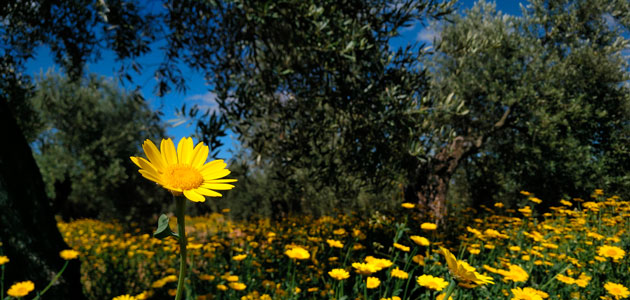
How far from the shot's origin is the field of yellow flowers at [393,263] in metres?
2.31

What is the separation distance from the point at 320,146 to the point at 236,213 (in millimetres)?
13456

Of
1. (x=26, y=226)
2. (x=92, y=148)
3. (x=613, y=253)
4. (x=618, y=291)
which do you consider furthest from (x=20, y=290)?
(x=92, y=148)

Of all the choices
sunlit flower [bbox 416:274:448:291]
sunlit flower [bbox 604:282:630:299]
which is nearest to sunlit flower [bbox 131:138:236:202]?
sunlit flower [bbox 416:274:448:291]

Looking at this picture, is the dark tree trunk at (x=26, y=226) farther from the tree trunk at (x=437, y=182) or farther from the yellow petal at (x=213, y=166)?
the tree trunk at (x=437, y=182)

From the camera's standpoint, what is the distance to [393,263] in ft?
7.33

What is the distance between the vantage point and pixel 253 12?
3.49 m

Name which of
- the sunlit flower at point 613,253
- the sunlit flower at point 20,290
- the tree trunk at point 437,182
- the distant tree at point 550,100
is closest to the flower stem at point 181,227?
the sunlit flower at point 20,290

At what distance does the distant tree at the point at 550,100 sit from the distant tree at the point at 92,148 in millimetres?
14119

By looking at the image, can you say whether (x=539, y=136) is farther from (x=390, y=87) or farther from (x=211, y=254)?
(x=211, y=254)

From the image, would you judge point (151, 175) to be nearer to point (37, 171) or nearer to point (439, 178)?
point (37, 171)

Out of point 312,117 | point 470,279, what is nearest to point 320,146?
point 312,117

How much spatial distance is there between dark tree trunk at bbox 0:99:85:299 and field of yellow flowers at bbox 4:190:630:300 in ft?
2.26

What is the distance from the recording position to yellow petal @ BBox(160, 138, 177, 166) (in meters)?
0.97

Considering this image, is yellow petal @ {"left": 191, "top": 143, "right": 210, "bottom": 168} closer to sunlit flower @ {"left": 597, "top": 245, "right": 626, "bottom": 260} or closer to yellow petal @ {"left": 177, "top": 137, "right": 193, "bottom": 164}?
yellow petal @ {"left": 177, "top": 137, "right": 193, "bottom": 164}
